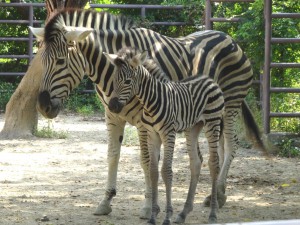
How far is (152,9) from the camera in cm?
1933

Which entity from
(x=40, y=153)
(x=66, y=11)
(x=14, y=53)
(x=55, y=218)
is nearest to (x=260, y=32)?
(x=40, y=153)

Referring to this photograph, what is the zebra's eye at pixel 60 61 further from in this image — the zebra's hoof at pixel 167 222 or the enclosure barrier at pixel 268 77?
the enclosure barrier at pixel 268 77

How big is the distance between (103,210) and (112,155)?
540 mm

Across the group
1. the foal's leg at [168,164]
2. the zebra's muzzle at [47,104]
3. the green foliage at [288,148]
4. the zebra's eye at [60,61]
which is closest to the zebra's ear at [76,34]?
the zebra's eye at [60,61]

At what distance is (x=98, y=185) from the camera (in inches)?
355

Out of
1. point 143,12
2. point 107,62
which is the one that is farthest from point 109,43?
point 143,12

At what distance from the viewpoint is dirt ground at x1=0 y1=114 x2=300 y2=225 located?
733 centimetres

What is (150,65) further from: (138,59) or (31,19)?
(31,19)

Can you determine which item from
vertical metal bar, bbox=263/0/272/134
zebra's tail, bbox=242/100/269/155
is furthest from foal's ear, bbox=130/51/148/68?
vertical metal bar, bbox=263/0/272/134

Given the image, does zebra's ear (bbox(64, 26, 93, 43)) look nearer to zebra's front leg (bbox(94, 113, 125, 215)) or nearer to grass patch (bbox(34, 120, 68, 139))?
zebra's front leg (bbox(94, 113, 125, 215))

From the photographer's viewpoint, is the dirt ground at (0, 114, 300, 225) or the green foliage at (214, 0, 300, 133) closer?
the dirt ground at (0, 114, 300, 225)

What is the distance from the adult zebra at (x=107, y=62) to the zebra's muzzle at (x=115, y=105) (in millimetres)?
414

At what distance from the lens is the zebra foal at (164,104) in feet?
22.0

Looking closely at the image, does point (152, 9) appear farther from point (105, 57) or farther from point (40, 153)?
point (105, 57)
